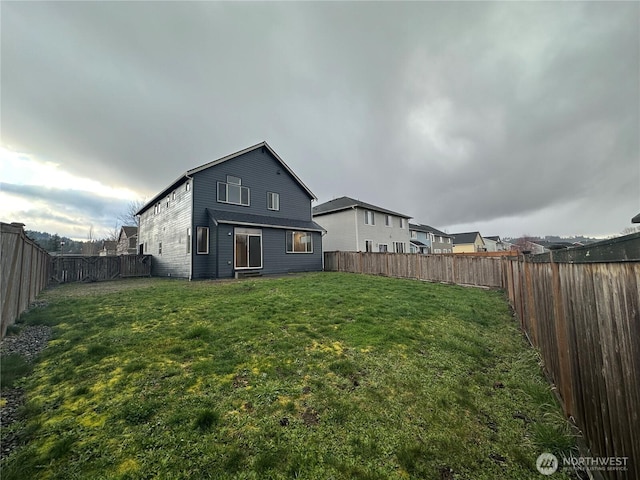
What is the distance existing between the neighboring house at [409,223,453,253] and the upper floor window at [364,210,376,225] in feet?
42.6

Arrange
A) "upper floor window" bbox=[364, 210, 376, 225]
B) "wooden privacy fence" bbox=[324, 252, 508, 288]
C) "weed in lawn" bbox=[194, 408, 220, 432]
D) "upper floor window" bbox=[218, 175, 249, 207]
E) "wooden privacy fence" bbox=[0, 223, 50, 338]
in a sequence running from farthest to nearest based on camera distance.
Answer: "upper floor window" bbox=[364, 210, 376, 225], "upper floor window" bbox=[218, 175, 249, 207], "wooden privacy fence" bbox=[324, 252, 508, 288], "wooden privacy fence" bbox=[0, 223, 50, 338], "weed in lawn" bbox=[194, 408, 220, 432]

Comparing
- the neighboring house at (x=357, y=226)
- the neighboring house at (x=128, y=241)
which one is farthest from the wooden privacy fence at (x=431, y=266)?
the neighboring house at (x=128, y=241)

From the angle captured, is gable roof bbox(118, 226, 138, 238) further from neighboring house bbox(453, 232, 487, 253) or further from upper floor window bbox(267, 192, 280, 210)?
neighboring house bbox(453, 232, 487, 253)

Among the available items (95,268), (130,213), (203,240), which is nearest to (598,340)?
Result: (203,240)

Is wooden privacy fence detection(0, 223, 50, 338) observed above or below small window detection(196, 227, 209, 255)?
below

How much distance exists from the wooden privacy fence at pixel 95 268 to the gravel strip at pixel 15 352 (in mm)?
12119

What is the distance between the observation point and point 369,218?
2461 cm

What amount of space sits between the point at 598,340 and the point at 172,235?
18.2 m

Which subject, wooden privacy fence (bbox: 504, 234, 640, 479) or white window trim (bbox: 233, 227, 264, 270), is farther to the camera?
white window trim (bbox: 233, 227, 264, 270)

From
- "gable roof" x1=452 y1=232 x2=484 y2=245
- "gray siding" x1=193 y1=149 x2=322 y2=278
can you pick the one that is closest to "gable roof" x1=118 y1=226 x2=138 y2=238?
"gray siding" x1=193 y1=149 x2=322 y2=278

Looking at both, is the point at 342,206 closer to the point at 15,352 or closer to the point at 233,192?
the point at 233,192

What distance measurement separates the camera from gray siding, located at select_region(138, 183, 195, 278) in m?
14.5

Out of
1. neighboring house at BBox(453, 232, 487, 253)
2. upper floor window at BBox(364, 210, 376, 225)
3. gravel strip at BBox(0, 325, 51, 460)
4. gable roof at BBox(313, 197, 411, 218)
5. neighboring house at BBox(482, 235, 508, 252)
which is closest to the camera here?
gravel strip at BBox(0, 325, 51, 460)

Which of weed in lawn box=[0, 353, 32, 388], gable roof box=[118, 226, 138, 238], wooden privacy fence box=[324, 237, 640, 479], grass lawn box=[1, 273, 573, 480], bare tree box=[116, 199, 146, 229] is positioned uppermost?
bare tree box=[116, 199, 146, 229]
